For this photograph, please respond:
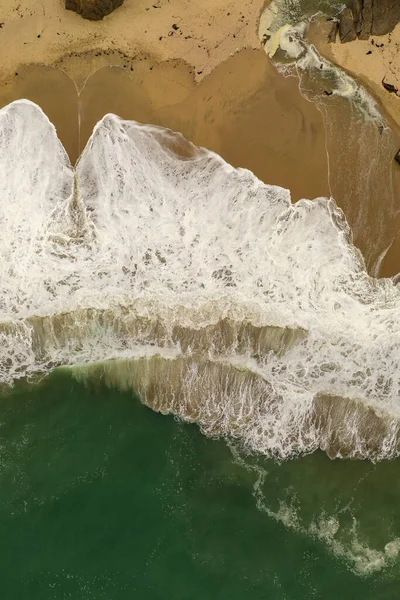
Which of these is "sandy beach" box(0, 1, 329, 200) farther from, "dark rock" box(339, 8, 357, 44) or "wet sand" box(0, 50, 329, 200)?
"dark rock" box(339, 8, 357, 44)

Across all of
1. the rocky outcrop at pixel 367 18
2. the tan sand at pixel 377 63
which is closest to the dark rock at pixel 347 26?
the rocky outcrop at pixel 367 18

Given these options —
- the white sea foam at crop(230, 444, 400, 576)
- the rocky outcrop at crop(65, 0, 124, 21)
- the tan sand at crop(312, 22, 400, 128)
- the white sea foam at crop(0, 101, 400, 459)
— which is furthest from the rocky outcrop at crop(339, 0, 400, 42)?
the white sea foam at crop(230, 444, 400, 576)

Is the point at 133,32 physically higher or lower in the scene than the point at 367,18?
lower

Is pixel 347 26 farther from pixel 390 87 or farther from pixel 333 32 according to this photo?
pixel 390 87

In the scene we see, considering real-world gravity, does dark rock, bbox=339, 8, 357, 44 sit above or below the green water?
above

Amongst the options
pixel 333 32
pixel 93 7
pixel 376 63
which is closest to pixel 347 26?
pixel 333 32

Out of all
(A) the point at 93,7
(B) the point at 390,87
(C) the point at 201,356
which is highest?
(A) the point at 93,7

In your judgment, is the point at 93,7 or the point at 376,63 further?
the point at 376,63
